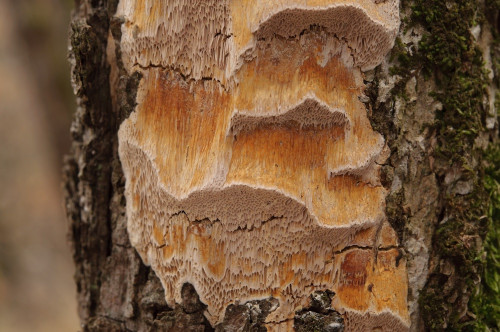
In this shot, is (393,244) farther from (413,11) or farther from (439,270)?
(413,11)

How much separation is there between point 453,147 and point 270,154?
0.42m

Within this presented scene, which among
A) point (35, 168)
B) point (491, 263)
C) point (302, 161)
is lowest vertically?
point (491, 263)

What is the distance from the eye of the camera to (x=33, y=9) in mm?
3627

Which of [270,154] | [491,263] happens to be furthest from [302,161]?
[491,263]

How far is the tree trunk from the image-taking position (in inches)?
37.0

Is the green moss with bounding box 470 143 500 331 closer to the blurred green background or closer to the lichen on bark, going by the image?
the lichen on bark

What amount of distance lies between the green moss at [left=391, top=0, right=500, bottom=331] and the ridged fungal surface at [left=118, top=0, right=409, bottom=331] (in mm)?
93

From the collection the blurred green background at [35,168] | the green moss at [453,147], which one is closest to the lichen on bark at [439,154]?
the green moss at [453,147]

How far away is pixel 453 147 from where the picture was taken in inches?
41.9

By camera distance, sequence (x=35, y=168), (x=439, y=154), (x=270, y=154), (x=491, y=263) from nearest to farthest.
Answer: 1. (x=270, y=154)
2. (x=439, y=154)
3. (x=491, y=263)
4. (x=35, y=168)

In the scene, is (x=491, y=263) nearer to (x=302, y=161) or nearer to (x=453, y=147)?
(x=453, y=147)

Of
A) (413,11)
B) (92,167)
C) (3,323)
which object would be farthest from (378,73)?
(3,323)

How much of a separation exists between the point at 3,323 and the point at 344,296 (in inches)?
239

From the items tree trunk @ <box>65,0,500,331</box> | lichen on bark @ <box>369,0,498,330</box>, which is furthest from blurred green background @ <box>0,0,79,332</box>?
lichen on bark @ <box>369,0,498,330</box>
